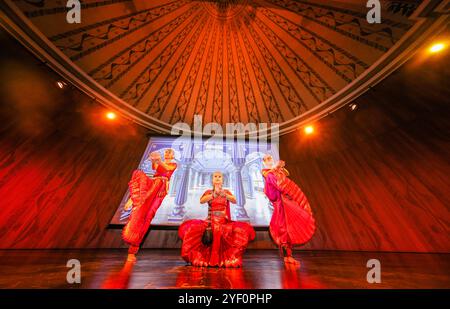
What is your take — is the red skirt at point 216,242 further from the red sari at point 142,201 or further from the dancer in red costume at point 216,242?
the red sari at point 142,201

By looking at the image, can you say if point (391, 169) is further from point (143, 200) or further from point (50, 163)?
point (50, 163)

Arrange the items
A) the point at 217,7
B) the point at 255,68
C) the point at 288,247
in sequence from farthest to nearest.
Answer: the point at 255,68 < the point at 217,7 < the point at 288,247

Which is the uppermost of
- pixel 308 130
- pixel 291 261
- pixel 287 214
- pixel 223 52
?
pixel 223 52

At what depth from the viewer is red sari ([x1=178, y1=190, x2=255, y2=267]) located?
2.20 metres

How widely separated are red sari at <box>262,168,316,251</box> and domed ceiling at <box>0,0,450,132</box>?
10.4 ft

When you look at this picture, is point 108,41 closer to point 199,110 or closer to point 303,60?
point 199,110

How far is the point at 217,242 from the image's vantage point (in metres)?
2.29

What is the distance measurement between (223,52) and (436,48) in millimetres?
4369

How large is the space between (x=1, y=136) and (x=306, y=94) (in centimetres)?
679

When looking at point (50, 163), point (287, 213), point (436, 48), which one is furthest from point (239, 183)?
point (436, 48)

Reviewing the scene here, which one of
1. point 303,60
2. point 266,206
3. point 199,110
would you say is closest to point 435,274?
point 266,206

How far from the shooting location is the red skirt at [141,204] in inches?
98.7

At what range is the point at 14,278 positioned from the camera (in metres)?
1.37

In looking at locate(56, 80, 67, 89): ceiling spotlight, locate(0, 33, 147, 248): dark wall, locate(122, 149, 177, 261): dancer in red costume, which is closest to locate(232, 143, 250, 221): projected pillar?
locate(122, 149, 177, 261): dancer in red costume
